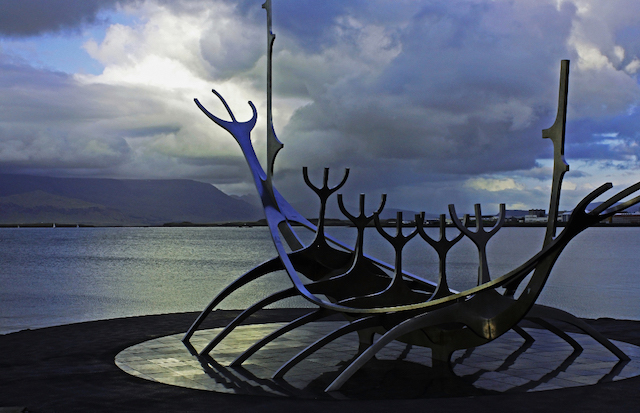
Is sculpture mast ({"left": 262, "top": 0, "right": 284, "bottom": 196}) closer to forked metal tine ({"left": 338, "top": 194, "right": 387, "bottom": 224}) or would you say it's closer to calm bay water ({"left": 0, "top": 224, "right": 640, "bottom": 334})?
forked metal tine ({"left": 338, "top": 194, "right": 387, "bottom": 224})

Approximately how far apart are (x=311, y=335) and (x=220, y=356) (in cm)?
293

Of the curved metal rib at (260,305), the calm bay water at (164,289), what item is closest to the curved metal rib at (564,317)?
the curved metal rib at (260,305)

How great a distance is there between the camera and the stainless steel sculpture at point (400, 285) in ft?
30.8

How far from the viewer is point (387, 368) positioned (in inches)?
437

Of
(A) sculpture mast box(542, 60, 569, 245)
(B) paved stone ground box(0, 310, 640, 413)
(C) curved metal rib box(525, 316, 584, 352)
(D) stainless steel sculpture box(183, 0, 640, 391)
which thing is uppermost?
(A) sculpture mast box(542, 60, 569, 245)

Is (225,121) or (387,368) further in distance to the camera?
(225,121)

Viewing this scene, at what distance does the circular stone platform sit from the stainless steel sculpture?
0.40 metres

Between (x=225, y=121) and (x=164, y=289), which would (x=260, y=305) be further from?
(x=164, y=289)

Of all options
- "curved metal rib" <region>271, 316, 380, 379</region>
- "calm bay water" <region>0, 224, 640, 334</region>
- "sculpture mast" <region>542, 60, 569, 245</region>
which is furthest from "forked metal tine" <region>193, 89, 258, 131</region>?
"calm bay water" <region>0, 224, 640, 334</region>

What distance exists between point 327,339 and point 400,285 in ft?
6.28

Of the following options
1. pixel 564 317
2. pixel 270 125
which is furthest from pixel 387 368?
pixel 270 125

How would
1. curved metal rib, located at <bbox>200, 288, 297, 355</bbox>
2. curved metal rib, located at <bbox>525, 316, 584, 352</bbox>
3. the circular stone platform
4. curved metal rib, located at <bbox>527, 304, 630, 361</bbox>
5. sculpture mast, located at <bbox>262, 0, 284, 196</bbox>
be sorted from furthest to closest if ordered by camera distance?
sculpture mast, located at <bbox>262, 0, 284, 196</bbox> → curved metal rib, located at <bbox>200, 288, 297, 355</bbox> → curved metal rib, located at <bbox>525, 316, 584, 352</bbox> → curved metal rib, located at <bbox>527, 304, 630, 361</bbox> → the circular stone platform

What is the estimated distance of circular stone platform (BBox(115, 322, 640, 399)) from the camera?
9.62 meters

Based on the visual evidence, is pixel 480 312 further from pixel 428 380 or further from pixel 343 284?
pixel 343 284
